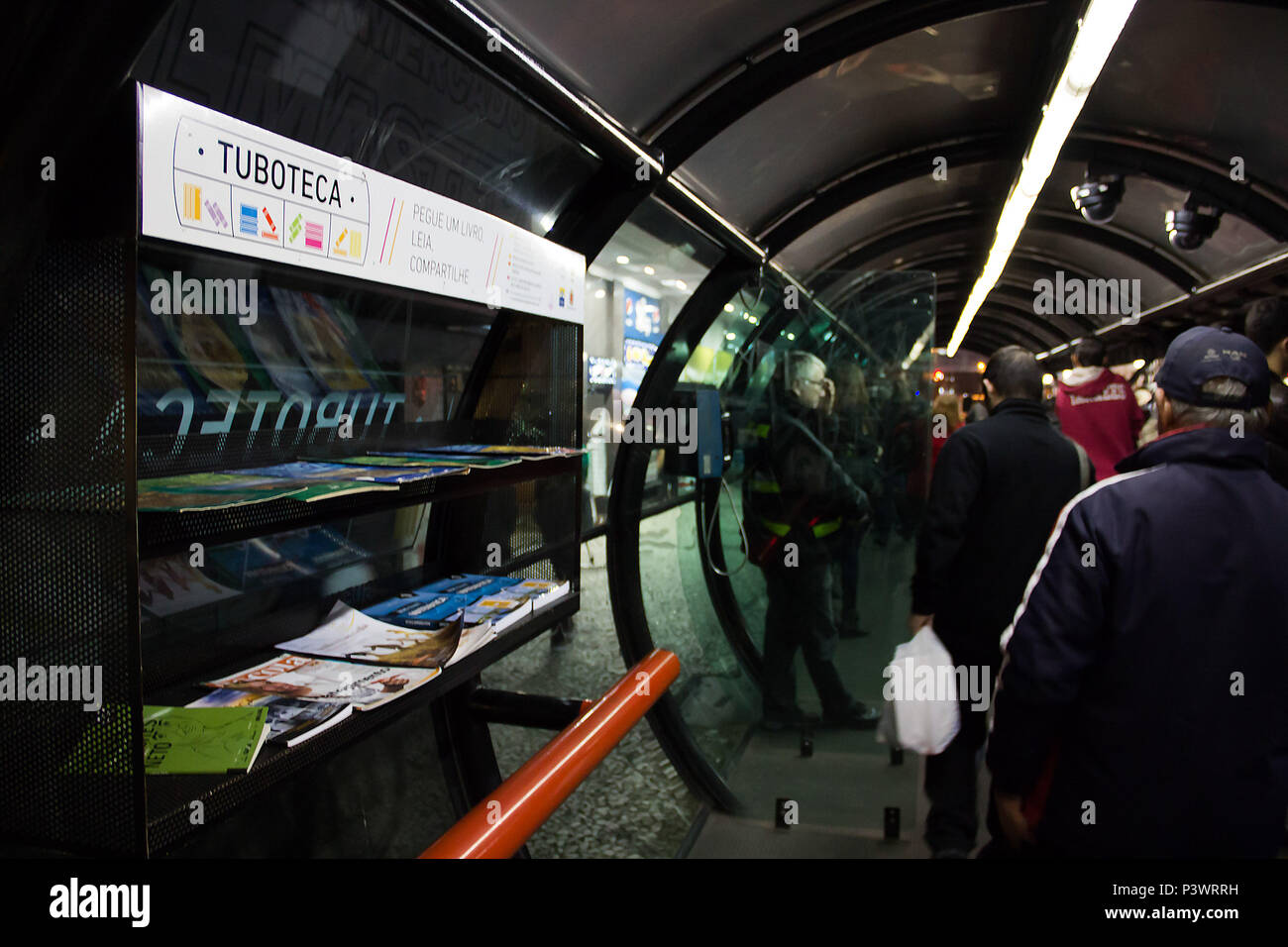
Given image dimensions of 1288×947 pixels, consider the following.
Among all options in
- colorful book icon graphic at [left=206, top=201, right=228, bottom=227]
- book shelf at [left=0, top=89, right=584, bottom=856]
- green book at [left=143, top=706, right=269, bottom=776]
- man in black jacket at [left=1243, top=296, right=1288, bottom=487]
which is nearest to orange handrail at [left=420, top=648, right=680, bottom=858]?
book shelf at [left=0, top=89, right=584, bottom=856]

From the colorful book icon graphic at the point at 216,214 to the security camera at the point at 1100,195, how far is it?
5.99 metres

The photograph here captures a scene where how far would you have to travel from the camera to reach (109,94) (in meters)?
1.10

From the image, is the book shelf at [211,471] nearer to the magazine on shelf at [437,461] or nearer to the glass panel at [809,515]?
the magazine on shelf at [437,461]

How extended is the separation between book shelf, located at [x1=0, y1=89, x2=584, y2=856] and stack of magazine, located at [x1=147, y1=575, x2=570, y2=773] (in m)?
0.04

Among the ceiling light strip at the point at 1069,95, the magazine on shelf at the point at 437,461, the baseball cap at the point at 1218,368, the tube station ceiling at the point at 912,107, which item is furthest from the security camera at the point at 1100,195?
the magazine on shelf at the point at 437,461

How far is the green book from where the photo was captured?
1296mm

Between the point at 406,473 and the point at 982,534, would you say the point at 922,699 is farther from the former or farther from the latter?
the point at 406,473

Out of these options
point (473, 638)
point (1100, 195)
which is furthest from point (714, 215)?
point (1100, 195)

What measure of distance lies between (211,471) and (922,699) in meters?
2.27

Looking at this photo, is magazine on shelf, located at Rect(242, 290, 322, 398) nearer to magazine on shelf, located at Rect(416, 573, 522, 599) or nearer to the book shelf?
the book shelf

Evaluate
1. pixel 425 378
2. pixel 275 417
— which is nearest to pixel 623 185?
pixel 425 378

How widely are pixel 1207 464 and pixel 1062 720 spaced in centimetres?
67

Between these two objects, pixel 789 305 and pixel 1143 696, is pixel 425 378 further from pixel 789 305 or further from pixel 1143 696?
pixel 789 305

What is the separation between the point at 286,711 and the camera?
1.50 metres
